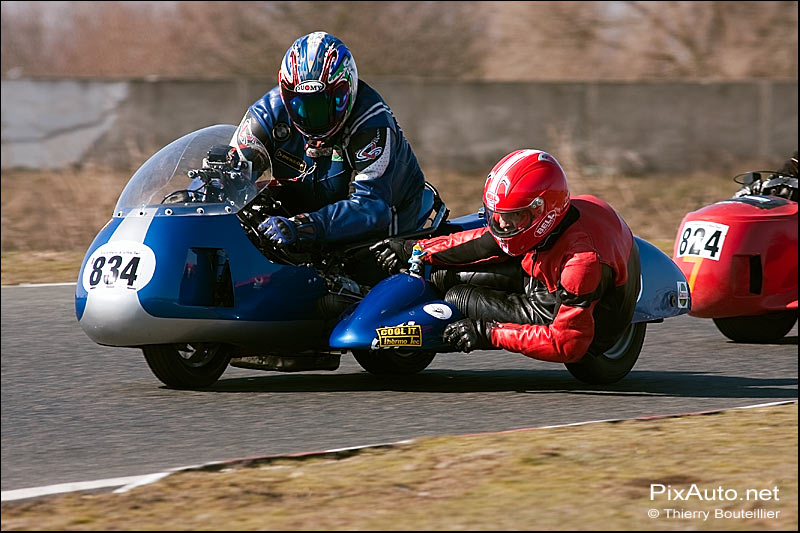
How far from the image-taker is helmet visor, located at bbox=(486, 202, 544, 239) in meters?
7.15

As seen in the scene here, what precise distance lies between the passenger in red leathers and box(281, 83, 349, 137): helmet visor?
0.93 m

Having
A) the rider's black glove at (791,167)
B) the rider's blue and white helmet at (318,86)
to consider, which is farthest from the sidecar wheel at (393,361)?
the rider's black glove at (791,167)

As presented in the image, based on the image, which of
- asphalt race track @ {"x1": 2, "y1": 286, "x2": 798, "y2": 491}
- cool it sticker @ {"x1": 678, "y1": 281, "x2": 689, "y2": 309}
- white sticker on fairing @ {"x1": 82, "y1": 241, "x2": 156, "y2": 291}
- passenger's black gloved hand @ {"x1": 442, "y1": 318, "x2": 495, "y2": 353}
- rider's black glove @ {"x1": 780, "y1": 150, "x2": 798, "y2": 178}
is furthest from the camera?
rider's black glove @ {"x1": 780, "y1": 150, "x2": 798, "y2": 178}

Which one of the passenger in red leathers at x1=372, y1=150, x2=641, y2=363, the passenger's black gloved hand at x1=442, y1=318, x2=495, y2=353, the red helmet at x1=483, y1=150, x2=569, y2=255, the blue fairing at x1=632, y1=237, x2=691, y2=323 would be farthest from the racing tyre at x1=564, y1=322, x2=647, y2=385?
the red helmet at x1=483, y1=150, x2=569, y2=255

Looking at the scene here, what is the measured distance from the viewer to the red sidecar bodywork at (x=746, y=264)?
9.38m

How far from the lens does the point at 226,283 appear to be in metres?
7.36

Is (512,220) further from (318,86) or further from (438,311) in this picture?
(318,86)

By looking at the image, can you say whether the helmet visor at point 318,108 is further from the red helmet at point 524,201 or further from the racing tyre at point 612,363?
the racing tyre at point 612,363

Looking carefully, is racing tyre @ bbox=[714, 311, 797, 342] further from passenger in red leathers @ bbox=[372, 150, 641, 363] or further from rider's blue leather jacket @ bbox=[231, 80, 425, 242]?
rider's blue leather jacket @ bbox=[231, 80, 425, 242]

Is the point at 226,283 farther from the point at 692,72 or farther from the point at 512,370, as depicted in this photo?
the point at 692,72

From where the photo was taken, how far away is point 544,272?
729 cm

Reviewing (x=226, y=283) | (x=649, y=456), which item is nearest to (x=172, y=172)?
(x=226, y=283)

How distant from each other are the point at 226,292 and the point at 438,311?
105 centimetres

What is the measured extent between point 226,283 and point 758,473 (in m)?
3.03
